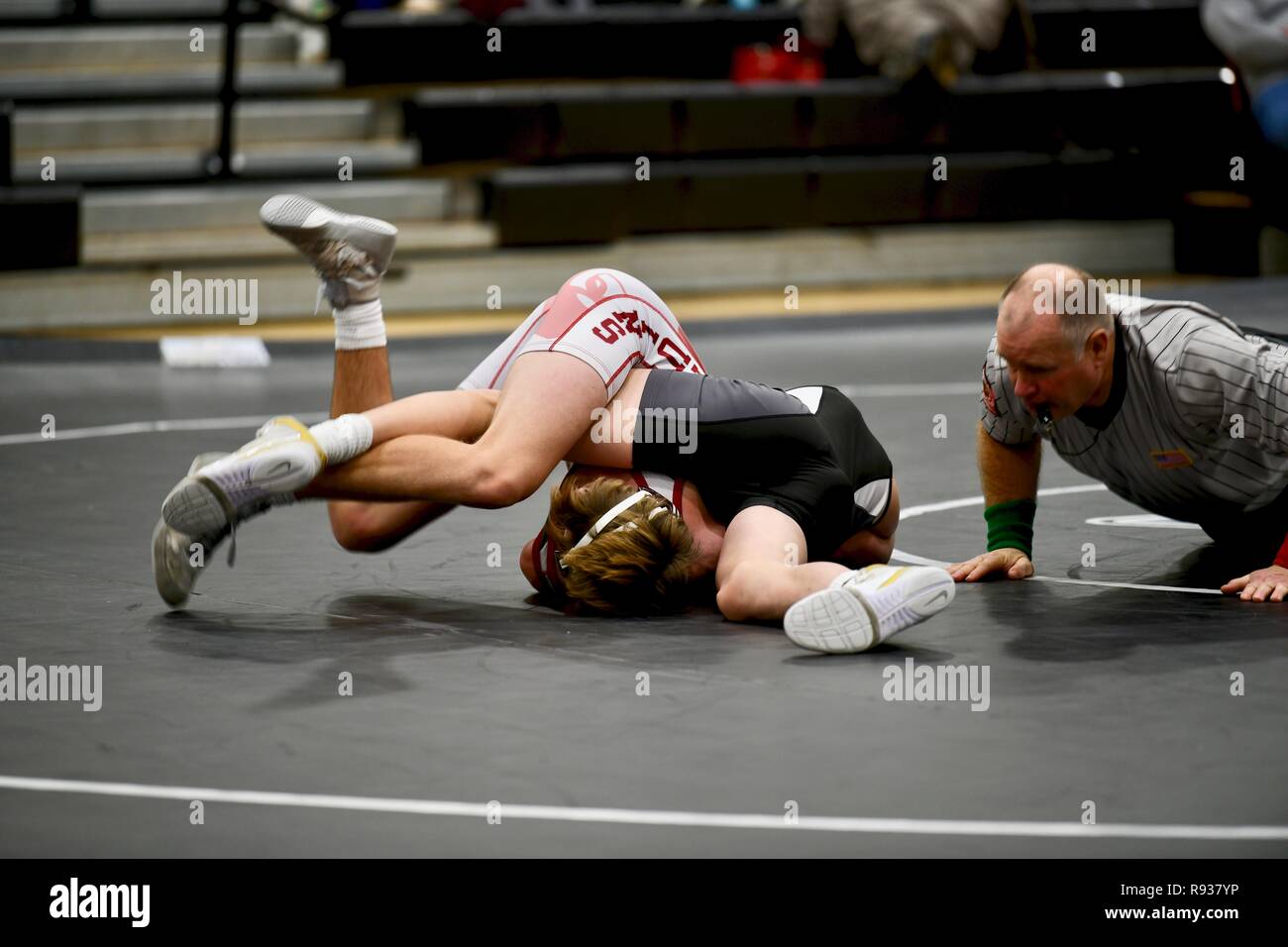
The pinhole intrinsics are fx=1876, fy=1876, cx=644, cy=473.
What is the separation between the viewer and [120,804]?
8.23 feet

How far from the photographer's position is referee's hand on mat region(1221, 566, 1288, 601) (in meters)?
3.54

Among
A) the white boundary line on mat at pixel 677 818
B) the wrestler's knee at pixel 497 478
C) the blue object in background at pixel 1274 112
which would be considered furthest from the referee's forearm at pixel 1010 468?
the blue object in background at pixel 1274 112

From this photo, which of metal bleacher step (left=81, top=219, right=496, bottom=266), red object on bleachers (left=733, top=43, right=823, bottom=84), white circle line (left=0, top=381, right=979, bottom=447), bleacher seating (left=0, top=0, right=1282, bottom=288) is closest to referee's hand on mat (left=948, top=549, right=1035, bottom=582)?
white circle line (left=0, top=381, right=979, bottom=447)

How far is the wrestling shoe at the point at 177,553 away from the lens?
3.43 m

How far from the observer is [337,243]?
3.74 m

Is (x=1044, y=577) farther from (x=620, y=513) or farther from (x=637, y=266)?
(x=637, y=266)

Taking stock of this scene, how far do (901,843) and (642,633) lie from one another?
1.13 metres
